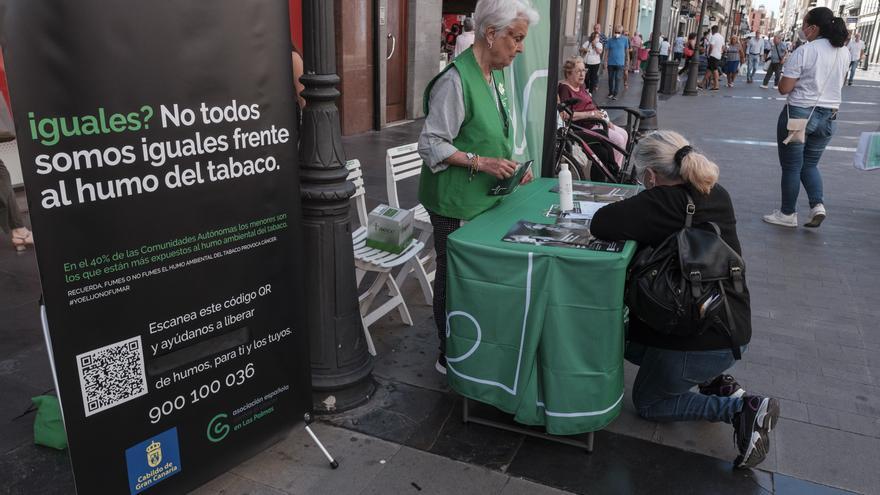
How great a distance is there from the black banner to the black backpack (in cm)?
137

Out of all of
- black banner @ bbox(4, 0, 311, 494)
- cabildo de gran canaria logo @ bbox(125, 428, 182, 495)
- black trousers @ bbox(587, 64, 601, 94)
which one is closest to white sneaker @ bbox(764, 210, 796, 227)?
black banner @ bbox(4, 0, 311, 494)

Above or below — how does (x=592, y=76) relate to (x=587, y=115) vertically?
below

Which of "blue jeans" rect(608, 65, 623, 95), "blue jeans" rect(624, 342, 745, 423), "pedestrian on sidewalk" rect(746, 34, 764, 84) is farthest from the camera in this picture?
"pedestrian on sidewalk" rect(746, 34, 764, 84)

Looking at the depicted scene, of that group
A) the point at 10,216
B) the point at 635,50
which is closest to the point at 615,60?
the point at 635,50

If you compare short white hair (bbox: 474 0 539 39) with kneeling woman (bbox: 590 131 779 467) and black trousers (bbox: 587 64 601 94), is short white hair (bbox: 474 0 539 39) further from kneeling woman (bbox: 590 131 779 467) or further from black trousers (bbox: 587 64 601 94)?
black trousers (bbox: 587 64 601 94)

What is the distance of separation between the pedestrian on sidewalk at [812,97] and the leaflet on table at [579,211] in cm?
358

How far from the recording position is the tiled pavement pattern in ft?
9.12

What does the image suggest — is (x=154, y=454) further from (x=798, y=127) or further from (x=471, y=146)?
(x=798, y=127)

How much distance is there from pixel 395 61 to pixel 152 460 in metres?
10.3

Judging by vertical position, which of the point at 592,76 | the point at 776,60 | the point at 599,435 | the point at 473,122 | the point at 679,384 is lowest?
the point at 599,435

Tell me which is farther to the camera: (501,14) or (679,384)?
(501,14)

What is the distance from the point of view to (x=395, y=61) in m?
11.8

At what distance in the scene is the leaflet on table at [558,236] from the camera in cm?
280

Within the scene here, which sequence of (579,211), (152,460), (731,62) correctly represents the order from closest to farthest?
(152,460), (579,211), (731,62)
